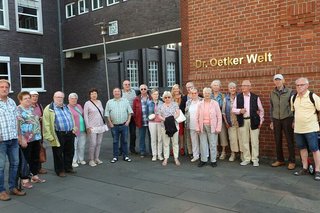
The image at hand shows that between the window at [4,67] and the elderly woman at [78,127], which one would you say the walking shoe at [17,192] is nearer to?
the elderly woman at [78,127]

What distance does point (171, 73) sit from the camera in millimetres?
31266

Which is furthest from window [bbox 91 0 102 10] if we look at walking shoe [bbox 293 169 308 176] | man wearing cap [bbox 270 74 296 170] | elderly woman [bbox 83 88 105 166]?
walking shoe [bbox 293 169 308 176]

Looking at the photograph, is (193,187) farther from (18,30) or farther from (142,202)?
(18,30)

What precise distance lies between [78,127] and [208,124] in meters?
2.86

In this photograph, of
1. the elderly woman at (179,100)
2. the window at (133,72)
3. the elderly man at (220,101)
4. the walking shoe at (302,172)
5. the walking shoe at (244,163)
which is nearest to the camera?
the walking shoe at (302,172)

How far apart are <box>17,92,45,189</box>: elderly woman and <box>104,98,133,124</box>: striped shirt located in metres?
1.99

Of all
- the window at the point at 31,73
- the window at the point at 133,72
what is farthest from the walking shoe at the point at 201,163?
the window at the point at 133,72

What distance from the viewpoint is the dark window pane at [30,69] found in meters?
18.1

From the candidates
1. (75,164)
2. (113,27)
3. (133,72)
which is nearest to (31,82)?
(113,27)

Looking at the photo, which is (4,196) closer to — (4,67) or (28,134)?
(28,134)

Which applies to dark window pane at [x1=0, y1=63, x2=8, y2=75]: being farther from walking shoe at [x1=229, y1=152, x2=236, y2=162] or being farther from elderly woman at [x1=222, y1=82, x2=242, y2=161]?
walking shoe at [x1=229, y1=152, x2=236, y2=162]

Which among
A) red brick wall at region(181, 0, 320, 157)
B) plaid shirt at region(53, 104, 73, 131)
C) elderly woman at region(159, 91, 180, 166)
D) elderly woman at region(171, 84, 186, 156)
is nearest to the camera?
plaid shirt at region(53, 104, 73, 131)

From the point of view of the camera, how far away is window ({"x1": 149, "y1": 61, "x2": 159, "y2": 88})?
28.4m

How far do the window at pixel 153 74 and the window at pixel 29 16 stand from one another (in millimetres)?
11143
